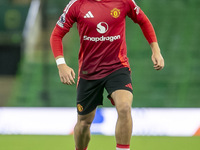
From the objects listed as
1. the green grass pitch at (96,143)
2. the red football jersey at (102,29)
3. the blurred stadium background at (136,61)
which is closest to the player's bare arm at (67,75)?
the red football jersey at (102,29)

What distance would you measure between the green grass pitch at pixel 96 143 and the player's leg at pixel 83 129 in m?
0.99

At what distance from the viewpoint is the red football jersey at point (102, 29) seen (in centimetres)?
387

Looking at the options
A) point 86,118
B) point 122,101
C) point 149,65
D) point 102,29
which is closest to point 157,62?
point 122,101

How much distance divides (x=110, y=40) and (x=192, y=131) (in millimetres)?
2842

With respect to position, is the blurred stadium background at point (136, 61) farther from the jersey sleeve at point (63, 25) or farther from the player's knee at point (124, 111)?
the player's knee at point (124, 111)

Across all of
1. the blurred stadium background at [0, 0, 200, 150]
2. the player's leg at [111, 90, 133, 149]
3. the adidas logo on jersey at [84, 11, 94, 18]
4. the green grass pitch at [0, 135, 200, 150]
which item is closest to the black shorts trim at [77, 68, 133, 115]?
the player's leg at [111, 90, 133, 149]

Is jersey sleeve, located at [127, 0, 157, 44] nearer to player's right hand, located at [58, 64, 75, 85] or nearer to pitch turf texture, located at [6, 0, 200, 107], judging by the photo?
player's right hand, located at [58, 64, 75, 85]

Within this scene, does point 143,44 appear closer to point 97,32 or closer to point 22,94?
point 22,94

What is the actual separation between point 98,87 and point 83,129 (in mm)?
438

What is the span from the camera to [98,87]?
3.94 metres

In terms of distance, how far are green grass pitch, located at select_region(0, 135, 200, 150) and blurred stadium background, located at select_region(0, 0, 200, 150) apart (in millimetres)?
1483

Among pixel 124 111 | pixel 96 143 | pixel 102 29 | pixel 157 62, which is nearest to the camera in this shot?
pixel 124 111

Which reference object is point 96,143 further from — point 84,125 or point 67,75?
point 67,75

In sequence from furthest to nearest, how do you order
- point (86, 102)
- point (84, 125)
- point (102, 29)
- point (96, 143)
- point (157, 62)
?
point (96, 143) → point (84, 125) → point (86, 102) → point (102, 29) → point (157, 62)
